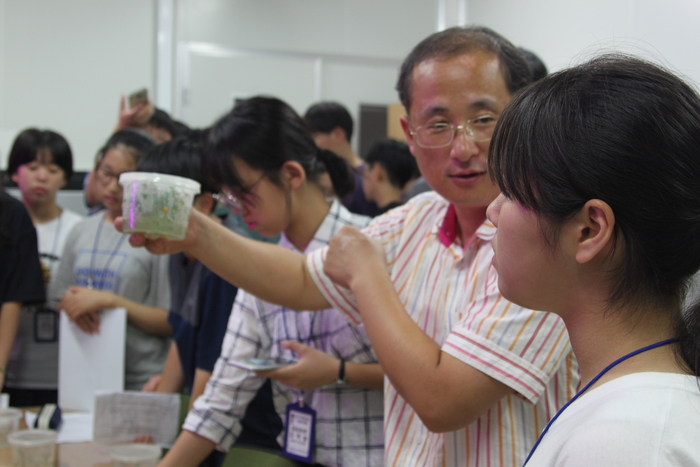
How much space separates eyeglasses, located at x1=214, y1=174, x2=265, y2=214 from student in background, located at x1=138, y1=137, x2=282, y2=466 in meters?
0.32

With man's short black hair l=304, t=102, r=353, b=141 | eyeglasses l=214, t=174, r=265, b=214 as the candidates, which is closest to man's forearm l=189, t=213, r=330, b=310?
eyeglasses l=214, t=174, r=265, b=214

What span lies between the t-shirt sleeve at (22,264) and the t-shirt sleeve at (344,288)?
1537 mm

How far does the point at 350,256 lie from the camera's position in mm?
1203

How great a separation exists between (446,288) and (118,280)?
160 centimetres

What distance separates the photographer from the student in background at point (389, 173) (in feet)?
12.5

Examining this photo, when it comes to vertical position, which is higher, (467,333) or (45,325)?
(467,333)

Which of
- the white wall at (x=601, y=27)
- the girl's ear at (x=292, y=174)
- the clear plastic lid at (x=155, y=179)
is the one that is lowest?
the girl's ear at (x=292, y=174)

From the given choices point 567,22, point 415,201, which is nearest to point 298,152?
point 415,201

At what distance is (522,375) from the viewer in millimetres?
958

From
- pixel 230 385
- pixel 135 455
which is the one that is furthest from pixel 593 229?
pixel 135 455

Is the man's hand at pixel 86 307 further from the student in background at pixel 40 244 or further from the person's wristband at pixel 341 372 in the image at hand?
the person's wristband at pixel 341 372

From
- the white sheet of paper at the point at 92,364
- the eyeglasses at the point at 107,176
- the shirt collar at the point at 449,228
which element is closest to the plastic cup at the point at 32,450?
the white sheet of paper at the point at 92,364

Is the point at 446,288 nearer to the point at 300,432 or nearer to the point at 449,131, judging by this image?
the point at 449,131

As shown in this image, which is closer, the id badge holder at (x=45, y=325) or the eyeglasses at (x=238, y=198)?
the eyeglasses at (x=238, y=198)
